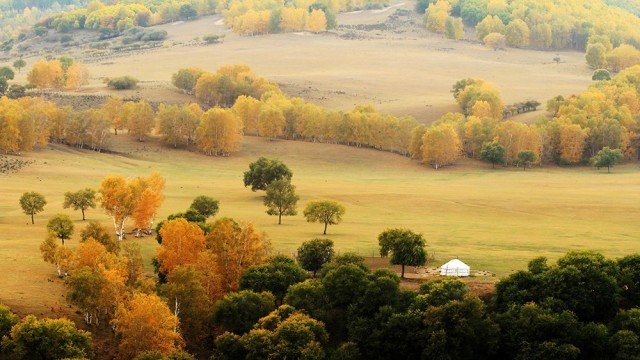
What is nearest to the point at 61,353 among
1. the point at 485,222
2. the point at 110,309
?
the point at 110,309

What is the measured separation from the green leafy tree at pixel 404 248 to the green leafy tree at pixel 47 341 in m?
28.8

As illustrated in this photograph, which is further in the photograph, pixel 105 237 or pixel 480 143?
pixel 480 143

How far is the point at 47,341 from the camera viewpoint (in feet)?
208

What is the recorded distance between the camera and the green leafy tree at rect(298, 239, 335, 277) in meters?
81.8

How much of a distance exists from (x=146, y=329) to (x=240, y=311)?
8825 mm

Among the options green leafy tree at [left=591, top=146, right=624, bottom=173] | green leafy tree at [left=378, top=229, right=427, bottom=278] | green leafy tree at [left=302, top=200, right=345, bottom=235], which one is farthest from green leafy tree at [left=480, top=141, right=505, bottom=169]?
green leafy tree at [left=378, top=229, right=427, bottom=278]

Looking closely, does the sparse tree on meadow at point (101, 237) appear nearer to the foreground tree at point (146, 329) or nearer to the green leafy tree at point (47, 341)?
the foreground tree at point (146, 329)

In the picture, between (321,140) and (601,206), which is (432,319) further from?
(321,140)

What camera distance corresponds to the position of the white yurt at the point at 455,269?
7826cm

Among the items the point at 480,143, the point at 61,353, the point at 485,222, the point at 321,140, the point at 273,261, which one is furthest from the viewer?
the point at 321,140

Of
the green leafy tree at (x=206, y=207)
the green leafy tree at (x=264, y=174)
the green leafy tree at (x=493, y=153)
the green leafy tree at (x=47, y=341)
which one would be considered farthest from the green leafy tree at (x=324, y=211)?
the green leafy tree at (x=493, y=153)

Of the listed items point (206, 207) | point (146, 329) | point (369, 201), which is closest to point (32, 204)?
point (206, 207)

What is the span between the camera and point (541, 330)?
6856cm

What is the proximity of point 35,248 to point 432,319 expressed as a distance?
126 ft
